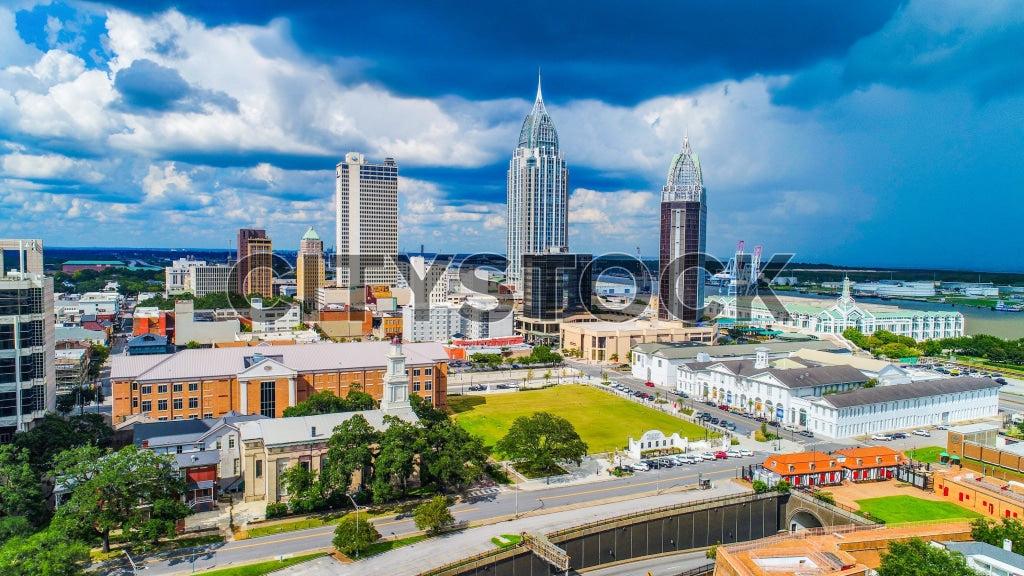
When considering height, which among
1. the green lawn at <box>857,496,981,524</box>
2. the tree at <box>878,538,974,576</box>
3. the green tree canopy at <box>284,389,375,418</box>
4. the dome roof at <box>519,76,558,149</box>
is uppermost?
the dome roof at <box>519,76,558,149</box>

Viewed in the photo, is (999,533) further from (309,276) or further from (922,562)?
(309,276)

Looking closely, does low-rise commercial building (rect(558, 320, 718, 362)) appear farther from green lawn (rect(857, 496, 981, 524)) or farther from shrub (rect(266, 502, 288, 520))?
shrub (rect(266, 502, 288, 520))

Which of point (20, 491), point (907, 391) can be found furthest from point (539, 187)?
point (20, 491)

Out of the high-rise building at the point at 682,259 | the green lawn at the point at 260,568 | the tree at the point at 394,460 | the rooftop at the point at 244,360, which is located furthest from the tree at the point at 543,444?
the high-rise building at the point at 682,259

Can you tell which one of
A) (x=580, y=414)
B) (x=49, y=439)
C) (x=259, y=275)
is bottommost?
(x=580, y=414)

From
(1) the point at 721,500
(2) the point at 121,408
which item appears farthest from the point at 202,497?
(1) the point at 721,500

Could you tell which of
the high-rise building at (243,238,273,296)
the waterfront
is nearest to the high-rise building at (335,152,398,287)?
the high-rise building at (243,238,273,296)

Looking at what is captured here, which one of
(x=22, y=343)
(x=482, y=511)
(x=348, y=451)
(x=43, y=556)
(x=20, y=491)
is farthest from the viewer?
(x=22, y=343)

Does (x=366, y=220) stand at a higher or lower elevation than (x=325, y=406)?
higher
